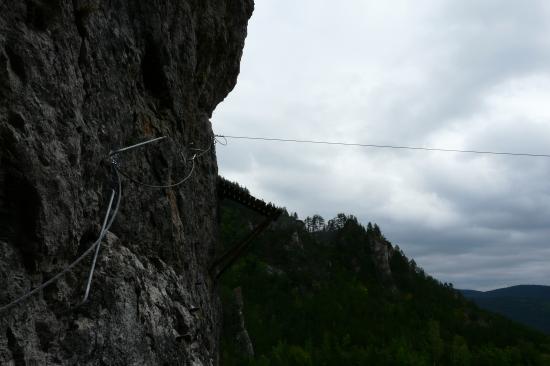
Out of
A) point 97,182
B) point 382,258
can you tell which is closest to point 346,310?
point 382,258

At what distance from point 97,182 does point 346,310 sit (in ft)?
285

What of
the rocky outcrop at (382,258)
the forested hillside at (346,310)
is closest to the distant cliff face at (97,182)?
the forested hillside at (346,310)

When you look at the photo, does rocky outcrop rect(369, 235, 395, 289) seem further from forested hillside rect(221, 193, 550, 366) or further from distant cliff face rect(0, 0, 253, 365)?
distant cliff face rect(0, 0, 253, 365)

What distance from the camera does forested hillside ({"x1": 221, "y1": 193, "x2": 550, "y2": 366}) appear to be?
67.2m

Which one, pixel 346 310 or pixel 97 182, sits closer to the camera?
pixel 97 182

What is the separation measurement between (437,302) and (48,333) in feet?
355

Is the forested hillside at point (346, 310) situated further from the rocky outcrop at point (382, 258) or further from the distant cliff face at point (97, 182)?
the distant cliff face at point (97, 182)

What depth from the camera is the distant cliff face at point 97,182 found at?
420 cm

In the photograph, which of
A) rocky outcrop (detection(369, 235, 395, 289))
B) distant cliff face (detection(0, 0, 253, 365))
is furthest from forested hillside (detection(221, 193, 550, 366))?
distant cliff face (detection(0, 0, 253, 365))

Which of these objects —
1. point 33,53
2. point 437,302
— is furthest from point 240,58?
point 437,302

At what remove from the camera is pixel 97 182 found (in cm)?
566

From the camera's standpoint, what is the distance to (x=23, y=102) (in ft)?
14.0

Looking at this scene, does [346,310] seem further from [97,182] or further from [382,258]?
[97,182]

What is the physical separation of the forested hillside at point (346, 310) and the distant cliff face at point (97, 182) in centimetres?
4933
